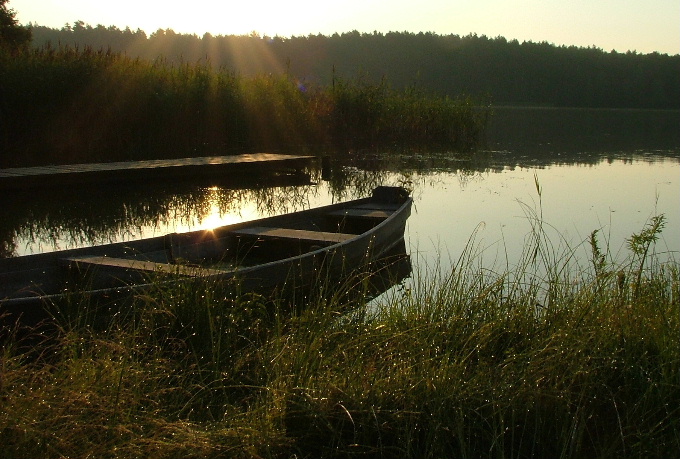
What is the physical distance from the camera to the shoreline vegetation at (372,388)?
2557 mm

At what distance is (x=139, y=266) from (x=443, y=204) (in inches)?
250

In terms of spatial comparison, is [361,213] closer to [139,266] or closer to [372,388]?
[139,266]

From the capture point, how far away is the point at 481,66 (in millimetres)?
67000

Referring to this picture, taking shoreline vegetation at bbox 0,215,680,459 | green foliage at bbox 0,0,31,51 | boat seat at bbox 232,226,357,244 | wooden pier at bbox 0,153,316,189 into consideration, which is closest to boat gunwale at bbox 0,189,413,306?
boat seat at bbox 232,226,357,244

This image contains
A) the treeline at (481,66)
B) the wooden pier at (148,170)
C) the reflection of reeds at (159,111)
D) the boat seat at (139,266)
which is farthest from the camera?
the treeline at (481,66)

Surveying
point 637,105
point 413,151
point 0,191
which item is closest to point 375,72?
point 637,105

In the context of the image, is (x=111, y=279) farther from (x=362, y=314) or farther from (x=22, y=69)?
(x=22, y=69)

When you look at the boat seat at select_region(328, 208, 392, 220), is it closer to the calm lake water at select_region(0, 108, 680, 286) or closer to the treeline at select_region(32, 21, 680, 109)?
the calm lake water at select_region(0, 108, 680, 286)

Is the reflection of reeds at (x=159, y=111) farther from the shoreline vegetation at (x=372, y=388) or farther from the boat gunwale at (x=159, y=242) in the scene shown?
the shoreline vegetation at (x=372, y=388)

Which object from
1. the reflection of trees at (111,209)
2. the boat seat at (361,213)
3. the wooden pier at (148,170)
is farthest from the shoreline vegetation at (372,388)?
the wooden pier at (148,170)

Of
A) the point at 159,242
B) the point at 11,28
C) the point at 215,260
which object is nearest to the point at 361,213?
the point at 215,260

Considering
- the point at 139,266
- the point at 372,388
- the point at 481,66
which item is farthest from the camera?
the point at 481,66

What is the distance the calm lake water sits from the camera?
7781 millimetres

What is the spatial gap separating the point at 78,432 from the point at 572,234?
6.82 metres
